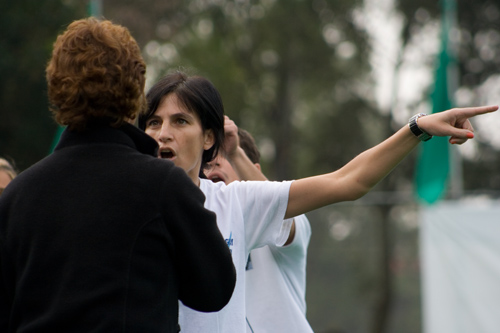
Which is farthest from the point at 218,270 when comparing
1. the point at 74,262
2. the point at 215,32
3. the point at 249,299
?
the point at 215,32

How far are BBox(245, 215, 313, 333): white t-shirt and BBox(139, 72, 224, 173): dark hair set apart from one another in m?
0.76

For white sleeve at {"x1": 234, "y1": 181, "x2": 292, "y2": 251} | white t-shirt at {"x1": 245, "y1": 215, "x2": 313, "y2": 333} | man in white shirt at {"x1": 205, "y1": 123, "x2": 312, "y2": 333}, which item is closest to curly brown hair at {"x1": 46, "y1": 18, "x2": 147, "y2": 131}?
white sleeve at {"x1": 234, "y1": 181, "x2": 292, "y2": 251}

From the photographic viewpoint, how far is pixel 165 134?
2598 mm

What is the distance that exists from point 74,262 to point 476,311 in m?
6.01

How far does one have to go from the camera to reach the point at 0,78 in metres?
11.9

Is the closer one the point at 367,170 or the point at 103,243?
the point at 103,243

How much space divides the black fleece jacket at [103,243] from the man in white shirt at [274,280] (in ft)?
4.48

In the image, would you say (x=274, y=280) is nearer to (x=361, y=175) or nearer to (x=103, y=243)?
(x=361, y=175)

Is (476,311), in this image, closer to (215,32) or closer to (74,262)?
(74,262)

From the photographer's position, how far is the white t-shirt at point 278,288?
3.20 metres

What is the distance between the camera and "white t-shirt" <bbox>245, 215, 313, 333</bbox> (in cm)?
320

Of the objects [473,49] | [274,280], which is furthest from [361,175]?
[473,49]

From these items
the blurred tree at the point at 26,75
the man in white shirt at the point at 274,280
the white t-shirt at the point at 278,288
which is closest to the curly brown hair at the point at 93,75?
the man in white shirt at the point at 274,280

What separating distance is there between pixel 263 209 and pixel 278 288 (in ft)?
2.96
